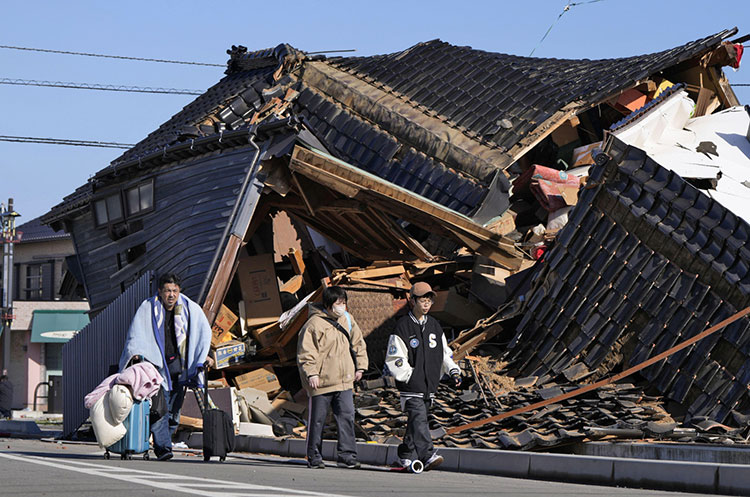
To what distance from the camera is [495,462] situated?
9203mm

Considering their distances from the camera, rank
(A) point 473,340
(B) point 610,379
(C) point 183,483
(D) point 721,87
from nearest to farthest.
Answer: (C) point 183,483 → (B) point 610,379 → (A) point 473,340 → (D) point 721,87

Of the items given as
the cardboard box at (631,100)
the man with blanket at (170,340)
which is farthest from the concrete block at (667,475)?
the cardboard box at (631,100)

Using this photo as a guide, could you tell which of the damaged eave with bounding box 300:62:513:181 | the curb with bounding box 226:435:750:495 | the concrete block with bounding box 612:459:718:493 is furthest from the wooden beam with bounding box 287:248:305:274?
the concrete block with bounding box 612:459:718:493

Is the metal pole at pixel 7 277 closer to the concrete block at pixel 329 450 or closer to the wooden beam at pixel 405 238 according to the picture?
the wooden beam at pixel 405 238

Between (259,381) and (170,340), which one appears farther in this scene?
(259,381)

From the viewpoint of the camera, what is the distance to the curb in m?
7.18

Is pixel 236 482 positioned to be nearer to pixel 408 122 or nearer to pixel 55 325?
pixel 408 122

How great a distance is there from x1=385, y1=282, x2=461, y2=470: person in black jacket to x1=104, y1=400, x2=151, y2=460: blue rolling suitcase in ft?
7.48

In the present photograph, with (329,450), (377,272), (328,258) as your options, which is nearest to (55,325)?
(328,258)

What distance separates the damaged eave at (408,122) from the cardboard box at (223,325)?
14.1ft

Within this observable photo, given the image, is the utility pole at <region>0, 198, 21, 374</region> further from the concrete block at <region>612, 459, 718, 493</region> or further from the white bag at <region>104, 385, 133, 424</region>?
the concrete block at <region>612, 459, 718, 493</region>

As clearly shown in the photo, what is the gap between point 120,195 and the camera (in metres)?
18.5

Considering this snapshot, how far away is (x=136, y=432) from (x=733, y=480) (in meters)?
5.10

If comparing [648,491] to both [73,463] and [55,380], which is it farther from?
[55,380]
